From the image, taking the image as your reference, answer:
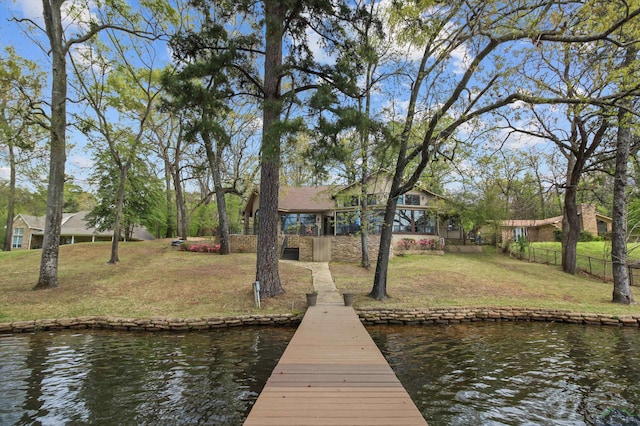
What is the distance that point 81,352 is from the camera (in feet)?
22.6

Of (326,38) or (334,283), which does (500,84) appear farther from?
(334,283)

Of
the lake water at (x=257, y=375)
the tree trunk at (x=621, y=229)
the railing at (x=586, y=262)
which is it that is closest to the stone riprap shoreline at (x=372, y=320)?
the lake water at (x=257, y=375)

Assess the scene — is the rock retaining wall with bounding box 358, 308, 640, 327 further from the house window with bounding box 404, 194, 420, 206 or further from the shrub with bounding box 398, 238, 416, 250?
the house window with bounding box 404, 194, 420, 206

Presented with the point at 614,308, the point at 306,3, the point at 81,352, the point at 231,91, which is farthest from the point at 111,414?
the point at 614,308

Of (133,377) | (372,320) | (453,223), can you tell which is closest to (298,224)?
(453,223)

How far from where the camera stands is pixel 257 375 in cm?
579

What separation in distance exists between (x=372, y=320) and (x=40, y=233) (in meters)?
44.8

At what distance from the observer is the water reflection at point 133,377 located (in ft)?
14.5

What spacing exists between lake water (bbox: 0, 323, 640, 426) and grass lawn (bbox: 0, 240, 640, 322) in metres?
1.59

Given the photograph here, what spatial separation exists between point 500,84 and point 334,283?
29.5ft

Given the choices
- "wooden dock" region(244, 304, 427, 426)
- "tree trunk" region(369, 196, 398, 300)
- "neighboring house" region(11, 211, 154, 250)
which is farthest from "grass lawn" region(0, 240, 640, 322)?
"neighboring house" region(11, 211, 154, 250)

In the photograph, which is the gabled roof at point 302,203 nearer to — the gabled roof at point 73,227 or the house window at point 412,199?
the house window at point 412,199

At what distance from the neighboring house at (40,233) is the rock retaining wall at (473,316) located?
1394 inches

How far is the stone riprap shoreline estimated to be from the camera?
8.78m
